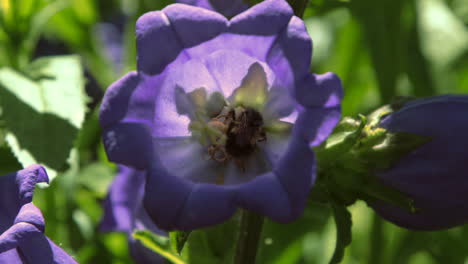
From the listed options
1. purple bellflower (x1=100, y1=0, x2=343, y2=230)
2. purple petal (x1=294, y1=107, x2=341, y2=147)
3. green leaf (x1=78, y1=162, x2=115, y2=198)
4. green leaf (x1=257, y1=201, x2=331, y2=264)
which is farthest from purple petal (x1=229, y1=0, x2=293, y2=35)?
green leaf (x1=78, y1=162, x2=115, y2=198)

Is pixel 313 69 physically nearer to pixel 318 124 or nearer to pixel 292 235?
pixel 292 235

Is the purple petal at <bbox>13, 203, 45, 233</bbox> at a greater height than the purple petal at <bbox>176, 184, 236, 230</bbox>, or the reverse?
the purple petal at <bbox>13, 203, 45, 233</bbox>

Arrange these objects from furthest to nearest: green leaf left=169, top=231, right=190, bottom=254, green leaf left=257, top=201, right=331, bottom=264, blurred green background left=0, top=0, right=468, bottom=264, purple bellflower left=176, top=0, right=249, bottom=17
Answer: green leaf left=257, top=201, right=331, bottom=264 → blurred green background left=0, top=0, right=468, bottom=264 → purple bellflower left=176, top=0, right=249, bottom=17 → green leaf left=169, top=231, right=190, bottom=254

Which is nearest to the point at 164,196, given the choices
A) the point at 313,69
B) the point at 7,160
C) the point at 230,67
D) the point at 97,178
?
the point at 230,67

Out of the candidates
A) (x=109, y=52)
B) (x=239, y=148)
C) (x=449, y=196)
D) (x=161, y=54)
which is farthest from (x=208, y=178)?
(x=109, y=52)

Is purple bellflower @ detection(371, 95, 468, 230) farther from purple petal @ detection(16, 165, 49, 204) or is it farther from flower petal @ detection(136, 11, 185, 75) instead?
purple petal @ detection(16, 165, 49, 204)

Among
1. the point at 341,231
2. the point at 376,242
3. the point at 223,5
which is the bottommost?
the point at 376,242
